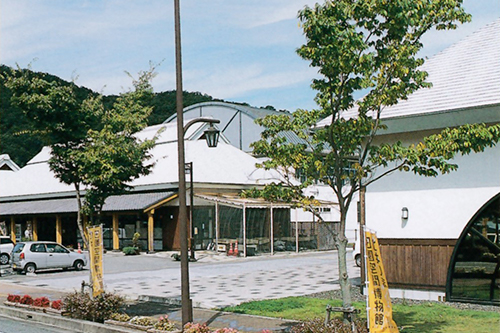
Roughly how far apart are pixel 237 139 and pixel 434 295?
5185cm

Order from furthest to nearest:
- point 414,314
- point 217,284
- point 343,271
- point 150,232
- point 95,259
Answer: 1. point 150,232
2. point 217,284
3. point 95,259
4. point 414,314
5. point 343,271

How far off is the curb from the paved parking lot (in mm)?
1776

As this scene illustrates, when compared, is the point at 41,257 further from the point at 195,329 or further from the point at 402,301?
the point at 195,329

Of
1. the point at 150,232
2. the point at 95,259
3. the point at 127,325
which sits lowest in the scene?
the point at 127,325

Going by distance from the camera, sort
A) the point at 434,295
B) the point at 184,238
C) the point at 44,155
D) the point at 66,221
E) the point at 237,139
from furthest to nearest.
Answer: the point at 237,139, the point at 44,155, the point at 66,221, the point at 434,295, the point at 184,238

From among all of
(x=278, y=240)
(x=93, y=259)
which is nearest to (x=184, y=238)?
(x=93, y=259)

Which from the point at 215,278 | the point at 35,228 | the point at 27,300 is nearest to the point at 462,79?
the point at 27,300

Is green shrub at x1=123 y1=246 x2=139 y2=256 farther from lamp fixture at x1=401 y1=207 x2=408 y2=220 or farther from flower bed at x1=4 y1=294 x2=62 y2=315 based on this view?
lamp fixture at x1=401 y1=207 x2=408 y2=220

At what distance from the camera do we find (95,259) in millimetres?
14211

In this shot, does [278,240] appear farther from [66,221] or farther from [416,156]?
[416,156]

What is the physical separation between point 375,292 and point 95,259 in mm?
7305

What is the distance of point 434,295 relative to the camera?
1582 centimetres

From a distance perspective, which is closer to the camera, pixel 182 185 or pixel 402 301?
pixel 182 185

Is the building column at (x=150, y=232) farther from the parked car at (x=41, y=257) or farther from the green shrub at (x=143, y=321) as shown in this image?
the green shrub at (x=143, y=321)
